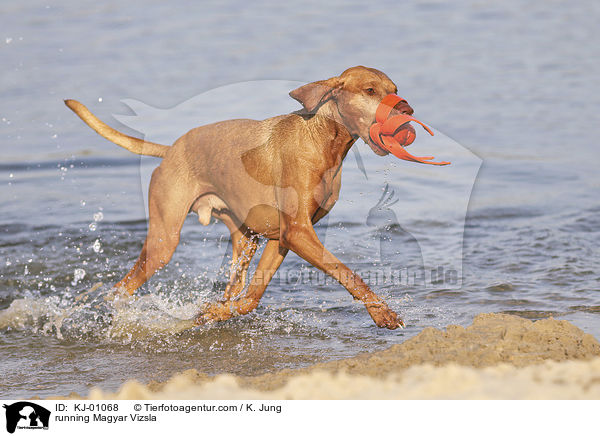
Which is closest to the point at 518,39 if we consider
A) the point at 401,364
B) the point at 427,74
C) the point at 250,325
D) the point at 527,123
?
the point at 427,74

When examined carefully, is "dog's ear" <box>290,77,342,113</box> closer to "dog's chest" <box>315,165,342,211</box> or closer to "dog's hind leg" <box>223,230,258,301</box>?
"dog's chest" <box>315,165,342,211</box>

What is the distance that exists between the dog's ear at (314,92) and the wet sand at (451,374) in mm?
1407

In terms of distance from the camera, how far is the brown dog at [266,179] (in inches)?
179

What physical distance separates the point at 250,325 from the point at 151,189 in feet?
3.85

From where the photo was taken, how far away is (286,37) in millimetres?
14211

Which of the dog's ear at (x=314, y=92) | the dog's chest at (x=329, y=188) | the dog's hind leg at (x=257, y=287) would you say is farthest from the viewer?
the dog's hind leg at (x=257, y=287)

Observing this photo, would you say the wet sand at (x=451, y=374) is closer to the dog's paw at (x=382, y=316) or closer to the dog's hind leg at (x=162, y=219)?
the dog's paw at (x=382, y=316)

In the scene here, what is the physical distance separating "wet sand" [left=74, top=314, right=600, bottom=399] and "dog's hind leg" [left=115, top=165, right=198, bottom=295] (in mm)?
1168

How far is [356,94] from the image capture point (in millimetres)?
4516

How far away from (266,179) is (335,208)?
3.56 metres

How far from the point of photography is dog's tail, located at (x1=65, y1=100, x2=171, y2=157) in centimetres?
518
